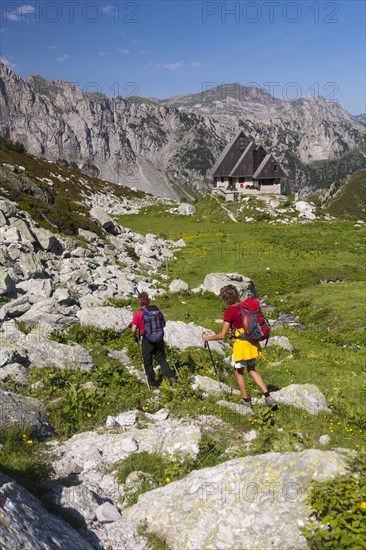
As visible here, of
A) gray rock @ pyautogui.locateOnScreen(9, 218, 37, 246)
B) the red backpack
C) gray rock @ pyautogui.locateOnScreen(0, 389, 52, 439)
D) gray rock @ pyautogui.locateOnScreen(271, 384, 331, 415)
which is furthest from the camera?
gray rock @ pyautogui.locateOnScreen(9, 218, 37, 246)

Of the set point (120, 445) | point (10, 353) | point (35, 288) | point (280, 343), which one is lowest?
point (280, 343)

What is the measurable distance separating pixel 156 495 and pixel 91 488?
1354 millimetres

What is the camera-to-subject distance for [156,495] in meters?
6.70

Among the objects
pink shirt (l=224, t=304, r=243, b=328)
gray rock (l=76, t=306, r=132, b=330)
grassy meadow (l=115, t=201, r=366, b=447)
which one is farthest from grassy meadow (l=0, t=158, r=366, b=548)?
pink shirt (l=224, t=304, r=243, b=328)

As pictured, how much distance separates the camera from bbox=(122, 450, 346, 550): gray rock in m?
5.55

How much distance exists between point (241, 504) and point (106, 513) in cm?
216

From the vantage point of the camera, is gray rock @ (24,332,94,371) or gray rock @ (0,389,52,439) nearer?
gray rock @ (0,389,52,439)

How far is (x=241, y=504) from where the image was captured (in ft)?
19.5

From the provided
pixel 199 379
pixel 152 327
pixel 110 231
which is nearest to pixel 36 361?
pixel 152 327

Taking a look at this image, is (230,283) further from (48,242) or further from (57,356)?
(57,356)

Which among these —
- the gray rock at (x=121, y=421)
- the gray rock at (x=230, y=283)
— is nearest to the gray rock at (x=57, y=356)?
the gray rock at (x=121, y=421)

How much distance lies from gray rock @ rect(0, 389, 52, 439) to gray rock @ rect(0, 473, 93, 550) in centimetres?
317

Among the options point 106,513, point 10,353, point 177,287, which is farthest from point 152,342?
point 177,287

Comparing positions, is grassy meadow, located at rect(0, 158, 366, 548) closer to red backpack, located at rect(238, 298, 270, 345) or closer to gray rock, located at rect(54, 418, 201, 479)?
gray rock, located at rect(54, 418, 201, 479)
